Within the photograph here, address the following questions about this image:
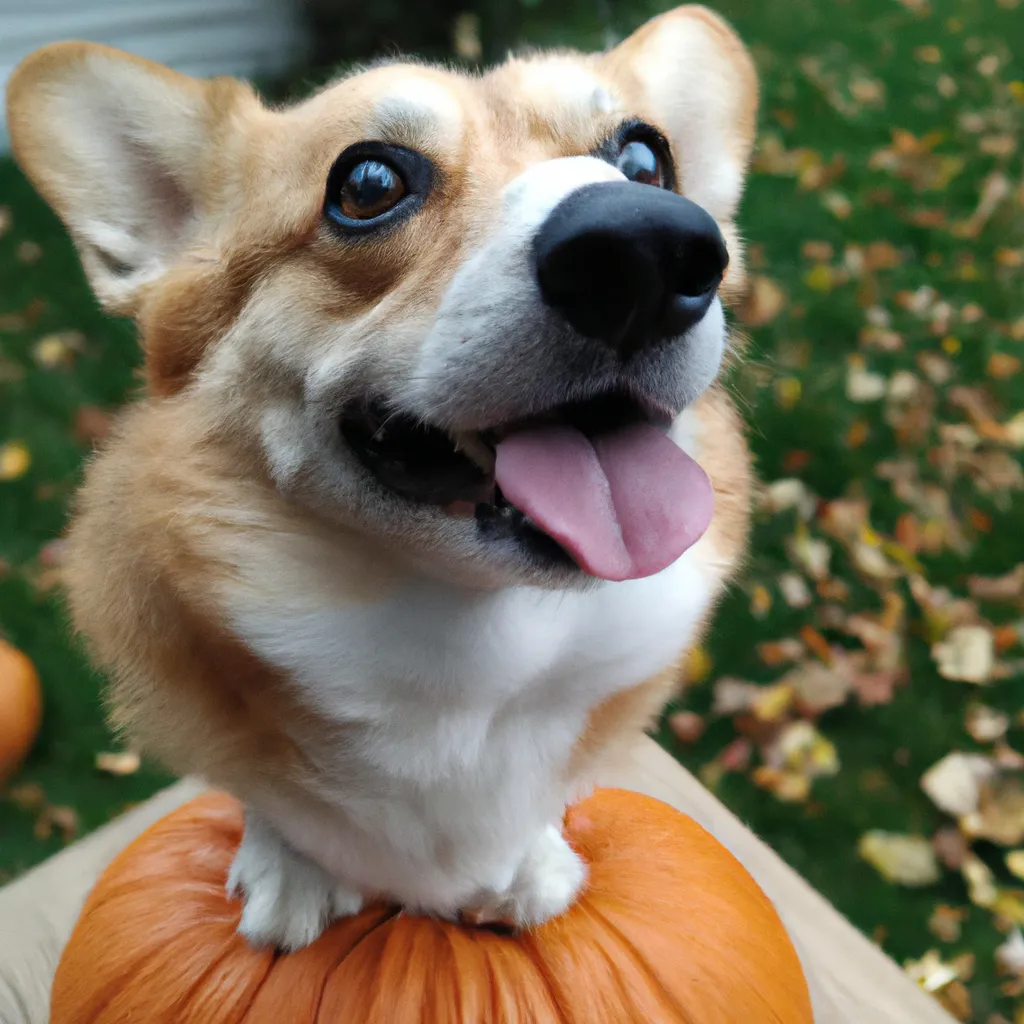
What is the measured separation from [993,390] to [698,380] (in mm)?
2847

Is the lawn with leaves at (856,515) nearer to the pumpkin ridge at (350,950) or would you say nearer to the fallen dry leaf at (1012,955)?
the fallen dry leaf at (1012,955)

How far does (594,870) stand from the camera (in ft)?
5.23

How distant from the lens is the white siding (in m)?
4.20

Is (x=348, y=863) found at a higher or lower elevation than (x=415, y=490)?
lower

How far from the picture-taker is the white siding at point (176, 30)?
420cm

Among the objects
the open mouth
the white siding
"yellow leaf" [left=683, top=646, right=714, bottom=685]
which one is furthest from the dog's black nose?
the white siding

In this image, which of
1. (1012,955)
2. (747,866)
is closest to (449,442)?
(747,866)

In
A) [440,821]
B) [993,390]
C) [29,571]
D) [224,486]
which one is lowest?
[29,571]

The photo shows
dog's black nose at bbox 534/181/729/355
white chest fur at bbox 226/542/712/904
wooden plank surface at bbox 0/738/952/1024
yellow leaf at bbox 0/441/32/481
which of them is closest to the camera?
dog's black nose at bbox 534/181/729/355

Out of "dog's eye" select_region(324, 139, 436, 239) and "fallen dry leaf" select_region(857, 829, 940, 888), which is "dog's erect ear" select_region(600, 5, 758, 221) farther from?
"fallen dry leaf" select_region(857, 829, 940, 888)

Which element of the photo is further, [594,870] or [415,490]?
[594,870]

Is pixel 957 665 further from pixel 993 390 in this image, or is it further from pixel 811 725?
pixel 993 390

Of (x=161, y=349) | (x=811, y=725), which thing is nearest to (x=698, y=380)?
(x=161, y=349)

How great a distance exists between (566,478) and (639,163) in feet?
1.78
